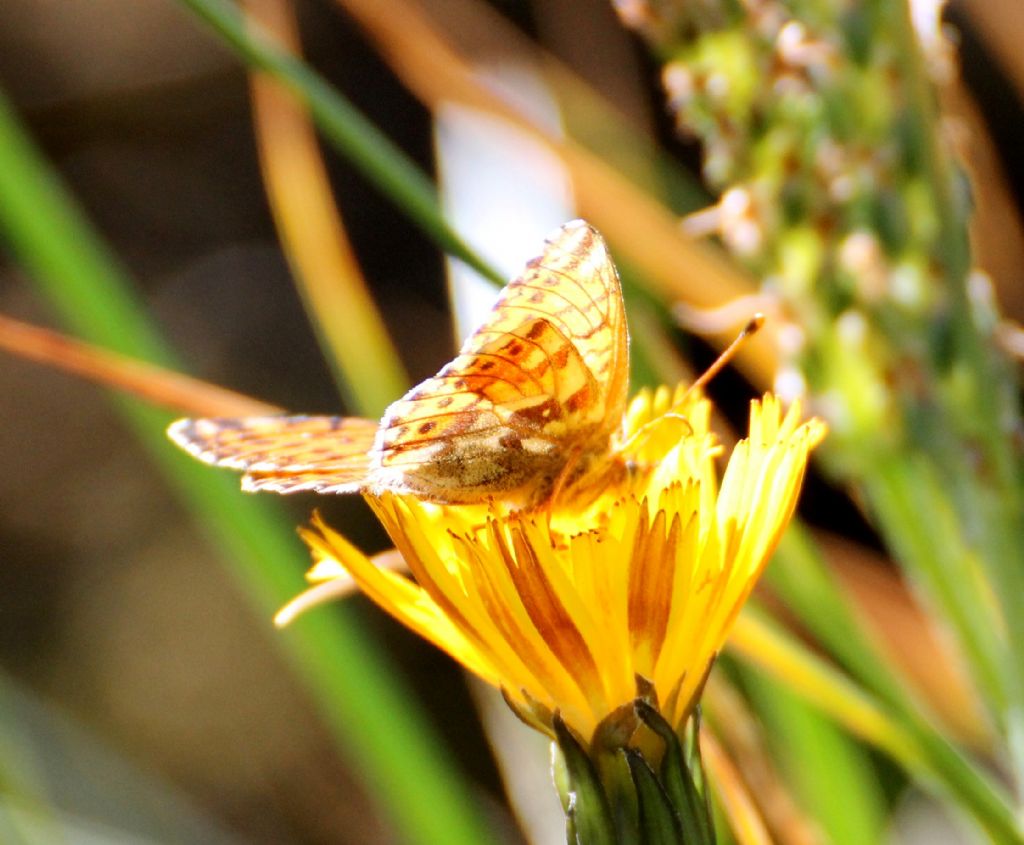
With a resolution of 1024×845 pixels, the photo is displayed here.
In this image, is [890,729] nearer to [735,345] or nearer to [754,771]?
[754,771]

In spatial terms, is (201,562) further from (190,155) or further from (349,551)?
(349,551)

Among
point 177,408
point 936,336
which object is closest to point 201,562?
point 177,408


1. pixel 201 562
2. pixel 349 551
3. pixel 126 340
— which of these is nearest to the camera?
pixel 349 551

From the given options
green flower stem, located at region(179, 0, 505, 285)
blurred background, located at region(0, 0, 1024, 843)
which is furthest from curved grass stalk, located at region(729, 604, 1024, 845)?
blurred background, located at region(0, 0, 1024, 843)

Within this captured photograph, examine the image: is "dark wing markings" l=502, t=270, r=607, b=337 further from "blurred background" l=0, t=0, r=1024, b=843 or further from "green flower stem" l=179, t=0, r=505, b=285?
"blurred background" l=0, t=0, r=1024, b=843

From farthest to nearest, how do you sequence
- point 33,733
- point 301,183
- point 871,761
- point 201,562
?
point 201,562 → point 871,761 → point 33,733 → point 301,183

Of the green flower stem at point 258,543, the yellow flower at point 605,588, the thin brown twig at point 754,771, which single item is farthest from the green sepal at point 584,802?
the green flower stem at point 258,543
